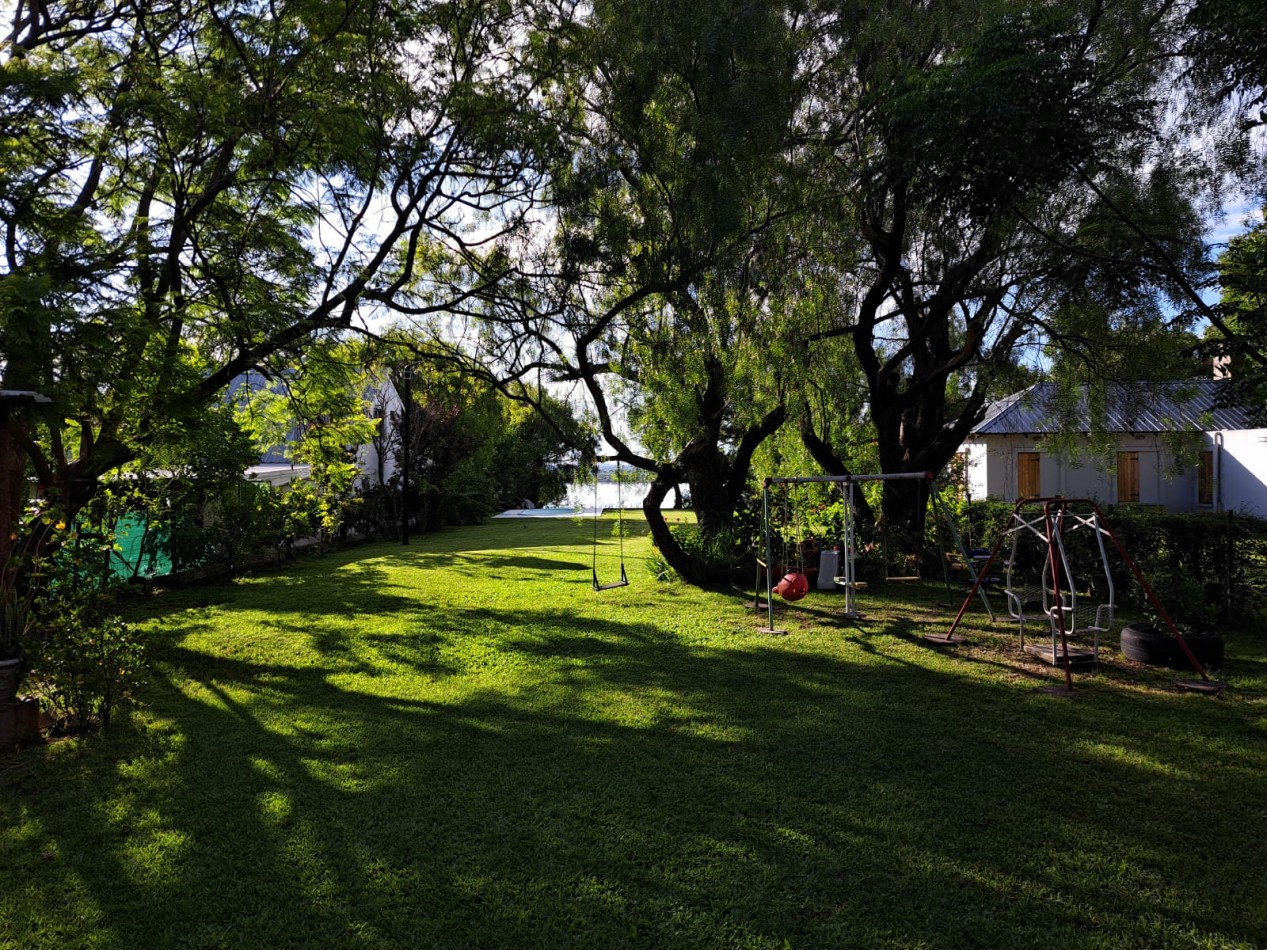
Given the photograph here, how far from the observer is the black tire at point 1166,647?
688 centimetres

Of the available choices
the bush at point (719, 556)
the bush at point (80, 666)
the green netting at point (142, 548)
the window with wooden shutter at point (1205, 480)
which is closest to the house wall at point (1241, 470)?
the window with wooden shutter at point (1205, 480)

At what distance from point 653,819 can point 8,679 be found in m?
4.37

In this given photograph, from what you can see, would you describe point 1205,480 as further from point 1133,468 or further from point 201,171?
point 201,171

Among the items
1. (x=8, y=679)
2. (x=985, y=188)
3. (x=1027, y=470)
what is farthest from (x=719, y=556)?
(x=1027, y=470)

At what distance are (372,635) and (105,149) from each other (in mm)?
5379

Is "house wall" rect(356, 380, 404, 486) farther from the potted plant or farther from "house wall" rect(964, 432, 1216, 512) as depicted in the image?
the potted plant

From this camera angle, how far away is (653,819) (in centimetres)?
405

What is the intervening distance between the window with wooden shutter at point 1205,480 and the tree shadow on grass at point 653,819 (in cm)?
1657

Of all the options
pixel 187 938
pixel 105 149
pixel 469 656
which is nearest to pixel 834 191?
pixel 469 656

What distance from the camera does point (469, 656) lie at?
786 cm

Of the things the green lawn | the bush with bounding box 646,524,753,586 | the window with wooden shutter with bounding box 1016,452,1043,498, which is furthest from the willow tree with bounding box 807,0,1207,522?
the window with wooden shutter with bounding box 1016,452,1043,498

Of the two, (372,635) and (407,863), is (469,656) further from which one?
(407,863)

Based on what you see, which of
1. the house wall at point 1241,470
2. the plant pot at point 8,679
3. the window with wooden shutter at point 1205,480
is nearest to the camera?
the plant pot at point 8,679

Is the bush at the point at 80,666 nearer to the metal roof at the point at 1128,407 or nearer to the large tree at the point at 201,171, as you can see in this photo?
the large tree at the point at 201,171
